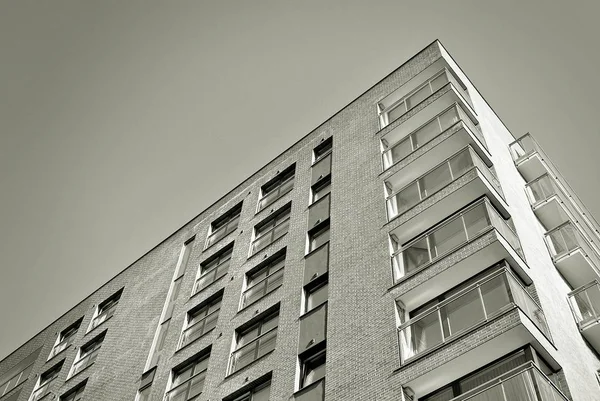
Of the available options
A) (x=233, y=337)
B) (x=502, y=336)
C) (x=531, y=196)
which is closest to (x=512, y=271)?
(x=502, y=336)

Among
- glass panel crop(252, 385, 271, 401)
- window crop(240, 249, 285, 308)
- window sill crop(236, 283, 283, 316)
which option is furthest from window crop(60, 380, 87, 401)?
glass panel crop(252, 385, 271, 401)

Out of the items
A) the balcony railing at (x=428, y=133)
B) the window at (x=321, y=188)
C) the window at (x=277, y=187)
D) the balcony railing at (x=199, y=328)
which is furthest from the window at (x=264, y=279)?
the balcony railing at (x=428, y=133)

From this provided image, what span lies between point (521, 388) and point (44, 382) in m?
30.4

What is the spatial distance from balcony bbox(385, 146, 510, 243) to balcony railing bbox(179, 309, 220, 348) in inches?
356

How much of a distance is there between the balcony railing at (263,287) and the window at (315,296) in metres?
2.30

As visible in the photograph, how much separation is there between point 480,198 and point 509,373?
302 inches

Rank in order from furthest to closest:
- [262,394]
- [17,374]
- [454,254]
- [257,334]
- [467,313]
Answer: [17,374] → [257,334] → [262,394] → [454,254] → [467,313]

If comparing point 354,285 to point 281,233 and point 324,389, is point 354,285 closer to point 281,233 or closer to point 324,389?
point 324,389

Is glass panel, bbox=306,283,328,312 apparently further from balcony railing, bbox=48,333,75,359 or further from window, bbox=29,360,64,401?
balcony railing, bbox=48,333,75,359

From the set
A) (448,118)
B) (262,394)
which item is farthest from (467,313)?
(448,118)

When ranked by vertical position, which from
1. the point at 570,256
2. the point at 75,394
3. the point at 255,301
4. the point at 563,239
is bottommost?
the point at 570,256

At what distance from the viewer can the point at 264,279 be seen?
2855 centimetres

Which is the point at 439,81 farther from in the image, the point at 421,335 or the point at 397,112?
the point at 421,335

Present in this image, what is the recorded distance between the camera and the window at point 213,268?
106ft
